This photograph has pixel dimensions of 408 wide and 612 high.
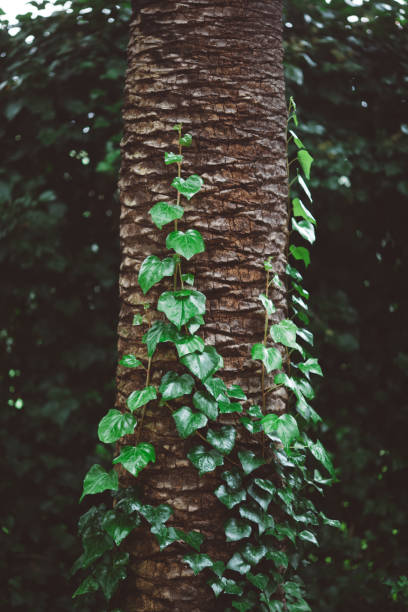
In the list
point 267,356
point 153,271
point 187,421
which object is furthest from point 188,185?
point 187,421

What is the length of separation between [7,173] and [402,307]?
198 cm

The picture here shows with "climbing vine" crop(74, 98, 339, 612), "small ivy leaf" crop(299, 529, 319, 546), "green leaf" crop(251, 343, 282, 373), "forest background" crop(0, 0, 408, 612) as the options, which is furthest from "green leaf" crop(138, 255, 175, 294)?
"forest background" crop(0, 0, 408, 612)

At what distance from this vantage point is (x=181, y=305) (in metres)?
1.12

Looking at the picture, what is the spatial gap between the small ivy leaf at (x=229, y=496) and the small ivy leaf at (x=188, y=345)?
33cm

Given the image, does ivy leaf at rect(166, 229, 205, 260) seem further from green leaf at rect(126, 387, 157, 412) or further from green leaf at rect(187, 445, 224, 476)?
green leaf at rect(187, 445, 224, 476)

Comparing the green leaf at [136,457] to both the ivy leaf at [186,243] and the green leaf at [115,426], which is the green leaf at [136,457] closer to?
the green leaf at [115,426]

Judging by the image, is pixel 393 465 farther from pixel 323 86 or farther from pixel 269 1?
pixel 269 1

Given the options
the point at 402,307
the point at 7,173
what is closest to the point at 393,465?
the point at 402,307

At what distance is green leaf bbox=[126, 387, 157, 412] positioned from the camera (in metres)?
1.13

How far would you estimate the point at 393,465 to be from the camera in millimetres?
2361

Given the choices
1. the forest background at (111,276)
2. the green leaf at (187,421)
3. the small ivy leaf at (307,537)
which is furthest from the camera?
the forest background at (111,276)

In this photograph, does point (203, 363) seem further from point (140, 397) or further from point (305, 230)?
point (305, 230)

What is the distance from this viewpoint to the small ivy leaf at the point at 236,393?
1.16 meters

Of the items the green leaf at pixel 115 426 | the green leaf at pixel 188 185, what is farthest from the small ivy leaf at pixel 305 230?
the green leaf at pixel 115 426
